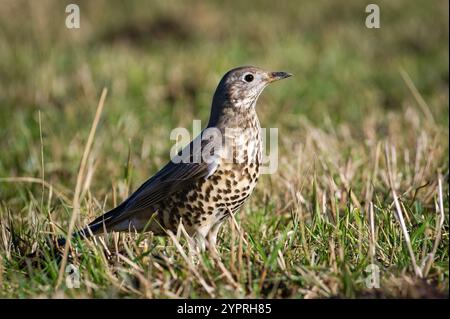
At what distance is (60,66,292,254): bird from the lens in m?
3.77

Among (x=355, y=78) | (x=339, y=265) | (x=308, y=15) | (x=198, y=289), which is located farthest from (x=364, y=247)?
(x=308, y=15)

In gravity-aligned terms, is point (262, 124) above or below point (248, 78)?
below

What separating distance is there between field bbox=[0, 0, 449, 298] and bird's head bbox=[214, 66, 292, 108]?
0.51 metres

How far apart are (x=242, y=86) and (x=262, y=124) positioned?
301 cm

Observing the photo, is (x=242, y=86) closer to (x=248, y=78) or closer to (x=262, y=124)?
(x=248, y=78)

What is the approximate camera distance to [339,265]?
3178 mm

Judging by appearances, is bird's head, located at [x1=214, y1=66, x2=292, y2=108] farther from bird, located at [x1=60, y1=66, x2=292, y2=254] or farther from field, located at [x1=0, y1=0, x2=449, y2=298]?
field, located at [x1=0, y1=0, x2=449, y2=298]

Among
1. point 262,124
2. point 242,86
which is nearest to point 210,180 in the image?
point 242,86

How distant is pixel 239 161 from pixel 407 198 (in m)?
1.37

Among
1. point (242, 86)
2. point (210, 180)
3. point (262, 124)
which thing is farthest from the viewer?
point (262, 124)

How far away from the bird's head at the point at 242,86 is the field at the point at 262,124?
507 mm

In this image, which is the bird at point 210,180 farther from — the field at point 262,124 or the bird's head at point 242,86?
the field at point 262,124

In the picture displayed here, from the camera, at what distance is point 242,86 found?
416cm
